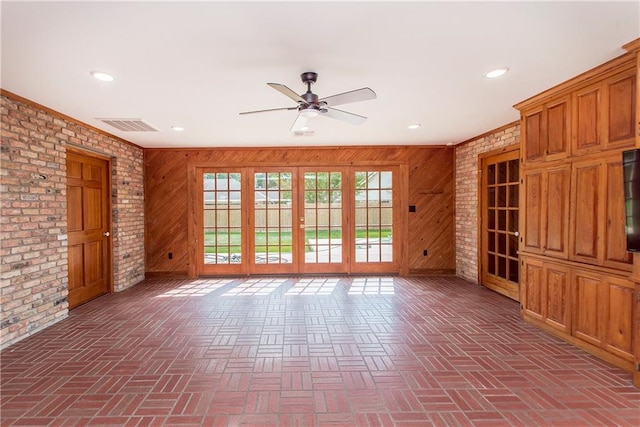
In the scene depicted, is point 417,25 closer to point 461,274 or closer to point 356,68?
point 356,68

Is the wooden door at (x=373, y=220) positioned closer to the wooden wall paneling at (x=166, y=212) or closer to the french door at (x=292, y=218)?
the french door at (x=292, y=218)

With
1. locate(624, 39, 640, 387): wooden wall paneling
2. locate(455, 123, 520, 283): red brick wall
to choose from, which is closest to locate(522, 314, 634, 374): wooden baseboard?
locate(624, 39, 640, 387): wooden wall paneling

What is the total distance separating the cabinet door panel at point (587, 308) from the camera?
274 cm

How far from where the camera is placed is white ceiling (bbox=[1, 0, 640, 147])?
73.5 inches

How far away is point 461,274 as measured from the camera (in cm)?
576

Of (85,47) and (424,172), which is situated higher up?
(85,47)

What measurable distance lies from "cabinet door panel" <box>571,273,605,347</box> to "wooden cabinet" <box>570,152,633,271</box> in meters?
0.20

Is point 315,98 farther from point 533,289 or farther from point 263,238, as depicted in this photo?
point 263,238

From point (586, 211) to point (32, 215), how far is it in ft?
17.9

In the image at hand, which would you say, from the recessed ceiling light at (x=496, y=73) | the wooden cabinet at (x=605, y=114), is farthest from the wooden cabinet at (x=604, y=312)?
the recessed ceiling light at (x=496, y=73)

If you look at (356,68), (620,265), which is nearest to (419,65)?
(356,68)

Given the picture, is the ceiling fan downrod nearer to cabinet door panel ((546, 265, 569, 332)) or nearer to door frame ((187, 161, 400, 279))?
cabinet door panel ((546, 265, 569, 332))

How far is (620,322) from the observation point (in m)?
2.56

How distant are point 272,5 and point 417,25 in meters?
0.92
